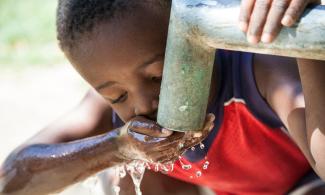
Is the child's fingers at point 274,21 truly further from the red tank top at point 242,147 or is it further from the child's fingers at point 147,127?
the red tank top at point 242,147

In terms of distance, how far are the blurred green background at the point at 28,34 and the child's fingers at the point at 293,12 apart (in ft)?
13.3

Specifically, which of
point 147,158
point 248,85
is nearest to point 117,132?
point 147,158

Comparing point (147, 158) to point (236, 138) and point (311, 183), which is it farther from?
point (311, 183)

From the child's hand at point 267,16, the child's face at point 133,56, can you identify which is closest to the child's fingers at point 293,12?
the child's hand at point 267,16

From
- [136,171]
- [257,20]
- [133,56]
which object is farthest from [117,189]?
[257,20]

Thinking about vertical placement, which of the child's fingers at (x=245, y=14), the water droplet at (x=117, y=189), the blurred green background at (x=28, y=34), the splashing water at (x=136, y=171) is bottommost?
the blurred green background at (x=28, y=34)

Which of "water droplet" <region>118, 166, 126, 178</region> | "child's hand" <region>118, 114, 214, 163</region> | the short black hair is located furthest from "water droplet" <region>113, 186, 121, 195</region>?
the short black hair

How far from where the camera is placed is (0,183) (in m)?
2.10

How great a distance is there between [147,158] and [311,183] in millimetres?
650

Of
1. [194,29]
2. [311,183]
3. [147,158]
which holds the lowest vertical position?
[311,183]

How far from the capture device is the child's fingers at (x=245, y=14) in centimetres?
112

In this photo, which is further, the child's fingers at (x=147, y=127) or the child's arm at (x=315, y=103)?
the child's fingers at (x=147, y=127)

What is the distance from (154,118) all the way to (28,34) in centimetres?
414

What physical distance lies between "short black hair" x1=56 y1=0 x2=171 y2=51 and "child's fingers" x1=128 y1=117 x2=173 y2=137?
267 mm
